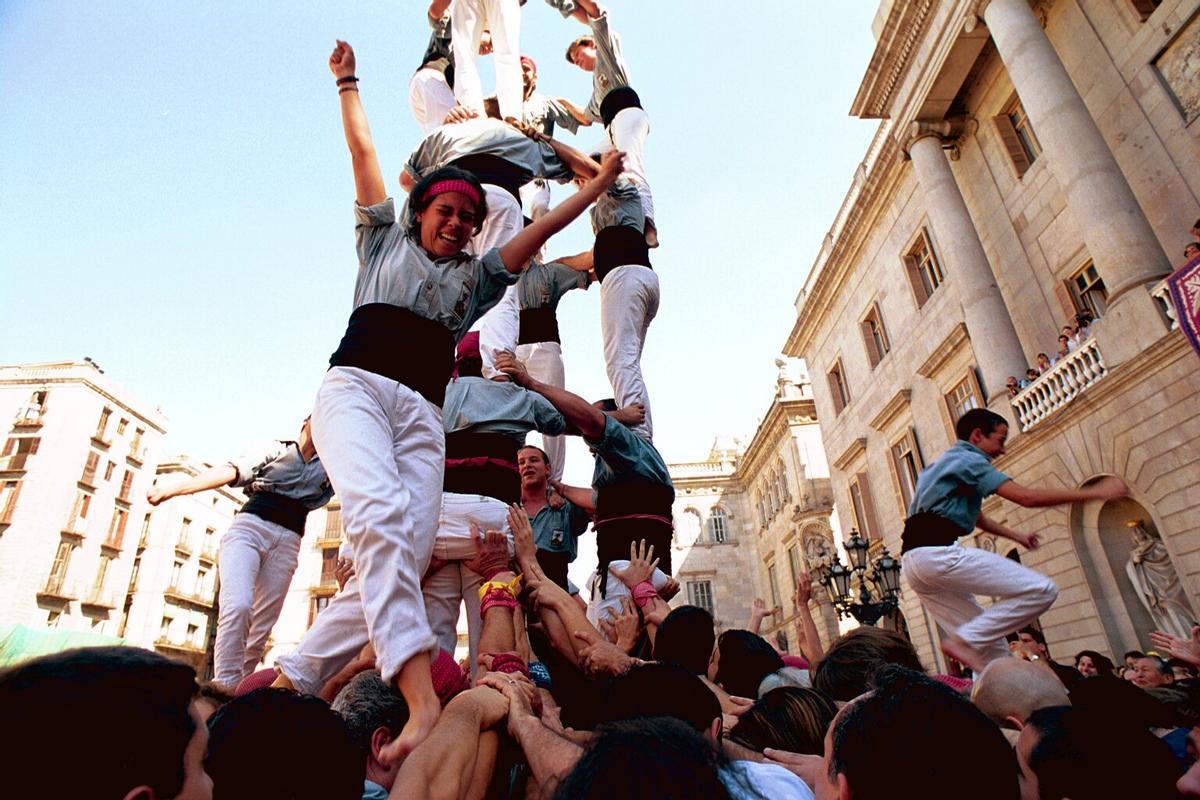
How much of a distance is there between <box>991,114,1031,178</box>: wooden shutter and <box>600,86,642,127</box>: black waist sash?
40.3 feet

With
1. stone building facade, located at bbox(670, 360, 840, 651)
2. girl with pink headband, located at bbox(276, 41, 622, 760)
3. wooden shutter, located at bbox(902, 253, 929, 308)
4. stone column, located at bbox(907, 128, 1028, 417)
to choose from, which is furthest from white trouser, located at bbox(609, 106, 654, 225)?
stone building facade, located at bbox(670, 360, 840, 651)

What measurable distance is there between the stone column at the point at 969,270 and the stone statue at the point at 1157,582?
10.3 feet

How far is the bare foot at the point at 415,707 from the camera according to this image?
5.90 ft

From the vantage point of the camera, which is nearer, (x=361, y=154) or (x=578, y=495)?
(x=361, y=154)

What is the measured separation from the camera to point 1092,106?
1247 cm

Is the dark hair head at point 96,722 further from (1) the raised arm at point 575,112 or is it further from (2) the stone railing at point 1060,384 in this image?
(2) the stone railing at point 1060,384

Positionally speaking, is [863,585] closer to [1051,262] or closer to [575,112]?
[1051,262]

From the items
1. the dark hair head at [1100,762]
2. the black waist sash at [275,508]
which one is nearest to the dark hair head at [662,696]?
the dark hair head at [1100,762]

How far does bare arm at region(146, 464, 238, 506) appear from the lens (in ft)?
A: 12.8

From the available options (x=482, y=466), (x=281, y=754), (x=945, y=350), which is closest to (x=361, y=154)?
(x=482, y=466)

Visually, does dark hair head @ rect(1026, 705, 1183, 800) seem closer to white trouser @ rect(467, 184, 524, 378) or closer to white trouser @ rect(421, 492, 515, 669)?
white trouser @ rect(421, 492, 515, 669)

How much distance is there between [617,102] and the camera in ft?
20.6

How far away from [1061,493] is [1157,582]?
8841 mm

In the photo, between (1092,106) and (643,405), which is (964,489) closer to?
(643,405)
